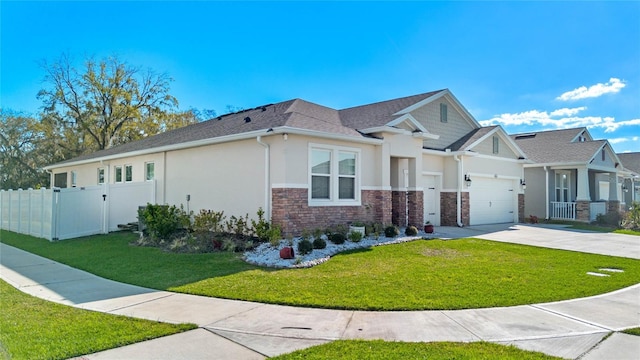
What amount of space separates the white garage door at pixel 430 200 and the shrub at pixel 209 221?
9154mm

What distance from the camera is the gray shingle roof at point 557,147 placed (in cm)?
2203

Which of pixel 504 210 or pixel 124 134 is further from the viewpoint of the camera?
pixel 124 134

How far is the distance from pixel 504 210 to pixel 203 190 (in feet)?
50.6

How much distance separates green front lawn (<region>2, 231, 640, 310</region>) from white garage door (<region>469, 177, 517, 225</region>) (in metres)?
6.75

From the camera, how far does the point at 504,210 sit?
66.2 ft

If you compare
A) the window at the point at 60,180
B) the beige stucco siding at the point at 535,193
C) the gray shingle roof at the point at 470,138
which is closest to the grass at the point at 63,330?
the gray shingle roof at the point at 470,138

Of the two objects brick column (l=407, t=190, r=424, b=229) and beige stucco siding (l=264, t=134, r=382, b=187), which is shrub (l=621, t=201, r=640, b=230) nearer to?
brick column (l=407, t=190, r=424, b=229)

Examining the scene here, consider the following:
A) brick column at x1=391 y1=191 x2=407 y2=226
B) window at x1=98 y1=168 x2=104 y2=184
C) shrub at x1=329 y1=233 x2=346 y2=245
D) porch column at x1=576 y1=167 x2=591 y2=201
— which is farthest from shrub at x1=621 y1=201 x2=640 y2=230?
window at x1=98 y1=168 x2=104 y2=184

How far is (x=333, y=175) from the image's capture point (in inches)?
484

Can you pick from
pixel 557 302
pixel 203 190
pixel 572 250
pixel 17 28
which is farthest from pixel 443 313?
pixel 17 28

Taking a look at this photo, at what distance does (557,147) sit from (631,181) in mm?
13803

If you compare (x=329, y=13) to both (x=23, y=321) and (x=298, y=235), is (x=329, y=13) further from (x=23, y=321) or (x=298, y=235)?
(x=23, y=321)

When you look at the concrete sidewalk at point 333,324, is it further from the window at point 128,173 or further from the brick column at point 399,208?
the window at point 128,173

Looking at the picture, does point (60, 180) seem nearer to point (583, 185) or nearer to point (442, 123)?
point (442, 123)
